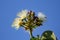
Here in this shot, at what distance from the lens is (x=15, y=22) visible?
9.21 ft

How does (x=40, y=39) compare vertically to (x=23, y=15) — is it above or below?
below

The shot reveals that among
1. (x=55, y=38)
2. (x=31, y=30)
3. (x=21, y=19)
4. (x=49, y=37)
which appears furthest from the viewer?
(x=21, y=19)

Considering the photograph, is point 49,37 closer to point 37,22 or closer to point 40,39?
point 40,39

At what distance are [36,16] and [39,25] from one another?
22cm

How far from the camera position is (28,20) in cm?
258

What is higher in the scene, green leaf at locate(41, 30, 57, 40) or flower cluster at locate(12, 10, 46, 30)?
flower cluster at locate(12, 10, 46, 30)

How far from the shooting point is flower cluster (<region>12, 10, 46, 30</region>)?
254cm

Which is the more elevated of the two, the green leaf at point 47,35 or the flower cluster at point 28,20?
the flower cluster at point 28,20

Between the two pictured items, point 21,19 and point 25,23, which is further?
point 21,19

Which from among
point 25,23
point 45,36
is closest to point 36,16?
point 25,23

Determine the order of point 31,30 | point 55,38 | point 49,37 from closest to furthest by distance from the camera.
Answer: point 55,38 → point 49,37 → point 31,30

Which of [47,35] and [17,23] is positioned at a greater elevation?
[17,23]

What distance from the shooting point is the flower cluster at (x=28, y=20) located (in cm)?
254

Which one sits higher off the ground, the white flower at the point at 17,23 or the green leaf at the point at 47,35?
the white flower at the point at 17,23
